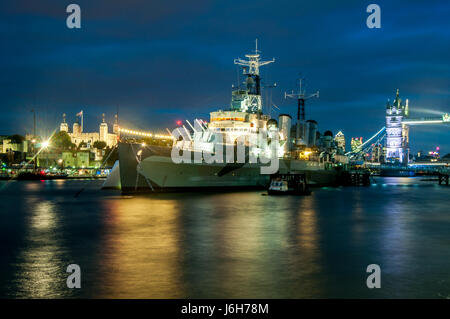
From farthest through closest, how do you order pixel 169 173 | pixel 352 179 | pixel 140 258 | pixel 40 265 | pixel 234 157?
pixel 352 179, pixel 234 157, pixel 169 173, pixel 140 258, pixel 40 265

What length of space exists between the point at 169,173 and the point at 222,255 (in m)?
25.2

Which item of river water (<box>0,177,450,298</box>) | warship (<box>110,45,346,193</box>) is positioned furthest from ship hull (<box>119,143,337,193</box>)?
river water (<box>0,177,450,298</box>)

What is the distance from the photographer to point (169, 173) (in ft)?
129

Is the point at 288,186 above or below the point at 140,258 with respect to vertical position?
above

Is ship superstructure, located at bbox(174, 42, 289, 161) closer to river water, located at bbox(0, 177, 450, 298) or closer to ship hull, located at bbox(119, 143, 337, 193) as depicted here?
ship hull, located at bbox(119, 143, 337, 193)

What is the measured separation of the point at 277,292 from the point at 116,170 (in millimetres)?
50250

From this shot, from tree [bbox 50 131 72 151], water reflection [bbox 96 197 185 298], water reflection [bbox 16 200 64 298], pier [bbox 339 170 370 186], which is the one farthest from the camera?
tree [bbox 50 131 72 151]

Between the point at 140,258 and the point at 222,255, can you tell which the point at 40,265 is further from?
the point at 222,255

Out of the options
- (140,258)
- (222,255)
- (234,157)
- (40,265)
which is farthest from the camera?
(234,157)

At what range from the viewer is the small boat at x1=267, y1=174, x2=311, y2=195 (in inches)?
1797

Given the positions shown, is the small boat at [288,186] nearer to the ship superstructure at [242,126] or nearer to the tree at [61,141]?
the ship superstructure at [242,126]

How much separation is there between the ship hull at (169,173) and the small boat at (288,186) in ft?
11.4

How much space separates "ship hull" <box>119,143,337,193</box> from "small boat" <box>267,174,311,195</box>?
3.46 meters

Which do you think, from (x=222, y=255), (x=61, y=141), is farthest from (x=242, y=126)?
(x=61, y=141)
